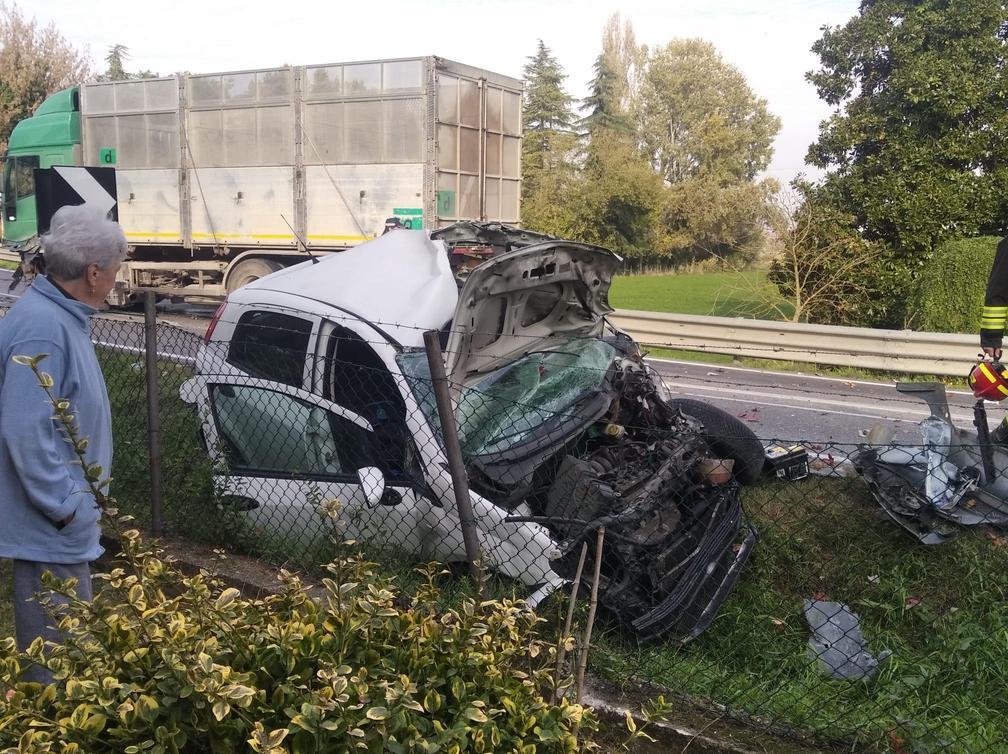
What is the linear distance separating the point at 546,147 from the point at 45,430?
1751 inches

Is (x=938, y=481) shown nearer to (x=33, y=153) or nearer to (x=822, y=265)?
(x=822, y=265)

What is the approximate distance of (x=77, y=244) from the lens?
2668mm

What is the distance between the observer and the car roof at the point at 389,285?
427 centimetres

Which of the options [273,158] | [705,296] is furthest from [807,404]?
[705,296]

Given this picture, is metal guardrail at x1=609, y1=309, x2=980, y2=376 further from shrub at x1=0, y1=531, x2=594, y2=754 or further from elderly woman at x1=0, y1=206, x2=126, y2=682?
shrub at x1=0, y1=531, x2=594, y2=754

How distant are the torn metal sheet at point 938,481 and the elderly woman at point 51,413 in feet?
10.1

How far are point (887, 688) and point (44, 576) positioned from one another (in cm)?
289

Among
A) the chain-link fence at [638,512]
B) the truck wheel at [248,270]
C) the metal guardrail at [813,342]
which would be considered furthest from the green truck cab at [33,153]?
the chain-link fence at [638,512]

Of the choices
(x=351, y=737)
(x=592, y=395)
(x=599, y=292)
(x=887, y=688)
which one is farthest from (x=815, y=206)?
(x=351, y=737)

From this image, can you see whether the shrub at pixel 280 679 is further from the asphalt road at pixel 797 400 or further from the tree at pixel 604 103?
the tree at pixel 604 103

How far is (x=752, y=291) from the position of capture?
15055mm

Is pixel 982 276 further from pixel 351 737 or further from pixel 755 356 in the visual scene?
pixel 351 737

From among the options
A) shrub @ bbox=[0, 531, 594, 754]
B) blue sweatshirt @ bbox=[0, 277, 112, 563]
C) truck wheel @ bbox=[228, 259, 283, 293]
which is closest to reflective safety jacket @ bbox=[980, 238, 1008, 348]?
shrub @ bbox=[0, 531, 594, 754]

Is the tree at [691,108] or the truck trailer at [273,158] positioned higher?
the tree at [691,108]
